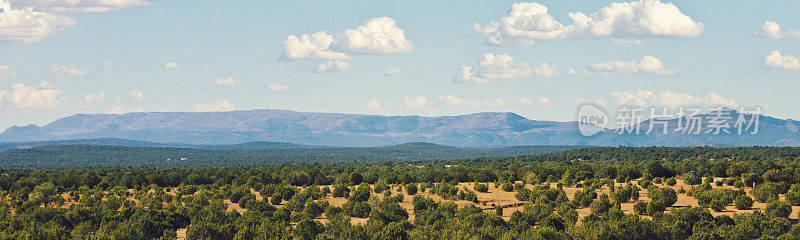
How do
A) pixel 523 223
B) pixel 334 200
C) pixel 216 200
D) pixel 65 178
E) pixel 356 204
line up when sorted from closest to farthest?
pixel 523 223, pixel 356 204, pixel 216 200, pixel 334 200, pixel 65 178

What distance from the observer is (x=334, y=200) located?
10312 centimetres

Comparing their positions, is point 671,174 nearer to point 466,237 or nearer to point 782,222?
point 782,222

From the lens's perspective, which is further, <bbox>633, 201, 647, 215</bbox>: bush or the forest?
<bbox>633, 201, 647, 215</bbox>: bush

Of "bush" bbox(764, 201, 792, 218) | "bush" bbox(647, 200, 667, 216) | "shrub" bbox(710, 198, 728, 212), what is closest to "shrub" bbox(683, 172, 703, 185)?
"shrub" bbox(710, 198, 728, 212)

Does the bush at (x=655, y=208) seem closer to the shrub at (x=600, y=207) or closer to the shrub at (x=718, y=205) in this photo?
the shrub at (x=600, y=207)

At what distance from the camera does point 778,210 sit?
233ft

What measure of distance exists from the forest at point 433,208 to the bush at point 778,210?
0.11 m

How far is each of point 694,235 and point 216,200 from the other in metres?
56.5

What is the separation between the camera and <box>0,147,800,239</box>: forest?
62544 millimetres

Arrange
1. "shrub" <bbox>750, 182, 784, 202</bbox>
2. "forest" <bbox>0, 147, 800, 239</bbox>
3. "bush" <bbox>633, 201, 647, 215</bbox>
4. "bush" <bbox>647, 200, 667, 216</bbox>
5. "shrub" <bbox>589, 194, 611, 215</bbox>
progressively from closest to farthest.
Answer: "forest" <bbox>0, 147, 800, 239</bbox>, "bush" <bbox>647, 200, 667, 216</bbox>, "bush" <bbox>633, 201, 647, 215</bbox>, "shrub" <bbox>589, 194, 611, 215</bbox>, "shrub" <bbox>750, 182, 784, 202</bbox>

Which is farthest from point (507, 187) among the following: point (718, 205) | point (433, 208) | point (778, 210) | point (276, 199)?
point (778, 210)

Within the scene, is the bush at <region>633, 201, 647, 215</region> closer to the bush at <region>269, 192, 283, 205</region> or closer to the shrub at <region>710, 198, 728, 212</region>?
the shrub at <region>710, 198, 728, 212</region>

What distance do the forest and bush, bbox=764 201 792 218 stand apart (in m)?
→ 0.11

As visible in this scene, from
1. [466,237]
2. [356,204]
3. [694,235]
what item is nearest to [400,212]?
[356,204]
